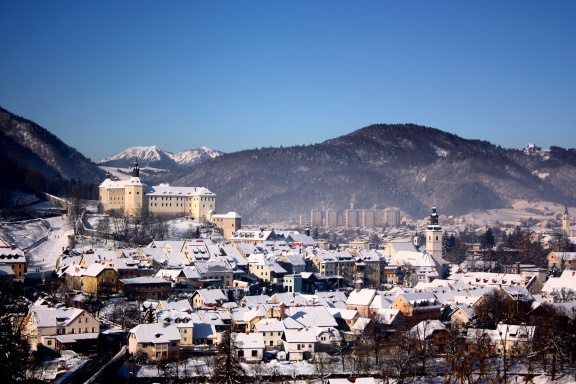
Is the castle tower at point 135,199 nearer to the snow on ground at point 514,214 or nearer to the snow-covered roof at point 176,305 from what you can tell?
the snow-covered roof at point 176,305

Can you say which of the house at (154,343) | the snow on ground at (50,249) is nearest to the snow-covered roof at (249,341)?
the house at (154,343)

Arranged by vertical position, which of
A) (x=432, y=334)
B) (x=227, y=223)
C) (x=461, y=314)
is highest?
(x=227, y=223)

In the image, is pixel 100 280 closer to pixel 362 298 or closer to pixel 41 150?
pixel 362 298

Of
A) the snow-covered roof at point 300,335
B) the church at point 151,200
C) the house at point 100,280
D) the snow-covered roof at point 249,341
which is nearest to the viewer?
the snow-covered roof at point 249,341

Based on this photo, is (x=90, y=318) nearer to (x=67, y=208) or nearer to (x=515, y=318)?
(x=515, y=318)

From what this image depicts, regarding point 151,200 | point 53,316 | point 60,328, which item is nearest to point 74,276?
point 53,316

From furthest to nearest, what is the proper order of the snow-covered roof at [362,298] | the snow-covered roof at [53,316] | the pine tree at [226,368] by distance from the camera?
the snow-covered roof at [362,298], the snow-covered roof at [53,316], the pine tree at [226,368]
